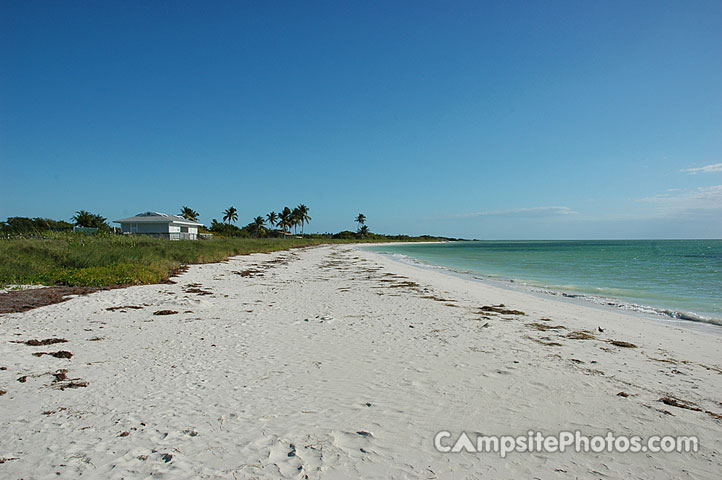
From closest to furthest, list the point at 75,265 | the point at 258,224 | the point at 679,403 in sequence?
the point at 679,403 → the point at 75,265 → the point at 258,224

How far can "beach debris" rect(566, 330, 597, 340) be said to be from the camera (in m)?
7.71

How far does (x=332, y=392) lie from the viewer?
4746 millimetres

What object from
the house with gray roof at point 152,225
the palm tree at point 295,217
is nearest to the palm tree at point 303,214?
the palm tree at point 295,217

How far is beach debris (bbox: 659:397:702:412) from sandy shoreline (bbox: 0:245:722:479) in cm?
9

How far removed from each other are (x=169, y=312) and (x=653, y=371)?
9.61 m

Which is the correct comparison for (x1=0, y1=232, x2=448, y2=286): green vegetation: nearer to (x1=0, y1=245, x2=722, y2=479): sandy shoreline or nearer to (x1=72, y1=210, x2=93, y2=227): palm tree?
(x1=0, y1=245, x2=722, y2=479): sandy shoreline

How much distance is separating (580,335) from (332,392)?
19.2ft

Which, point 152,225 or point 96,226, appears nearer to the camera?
point 152,225

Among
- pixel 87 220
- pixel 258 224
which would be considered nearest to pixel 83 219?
pixel 87 220

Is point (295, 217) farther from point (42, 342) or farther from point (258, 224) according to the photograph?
point (42, 342)

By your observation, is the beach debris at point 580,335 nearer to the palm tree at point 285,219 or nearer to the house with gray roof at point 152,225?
the house with gray roof at point 152,225

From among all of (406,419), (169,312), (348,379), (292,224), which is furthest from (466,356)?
(292,224)

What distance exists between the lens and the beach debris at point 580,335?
25.3 ft

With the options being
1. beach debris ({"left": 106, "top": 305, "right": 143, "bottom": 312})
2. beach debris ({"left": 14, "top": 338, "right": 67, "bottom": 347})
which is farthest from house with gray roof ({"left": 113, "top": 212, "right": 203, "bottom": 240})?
beach debris ({"left": 14, "top": 338, "right": 67, "bottom": 347})
